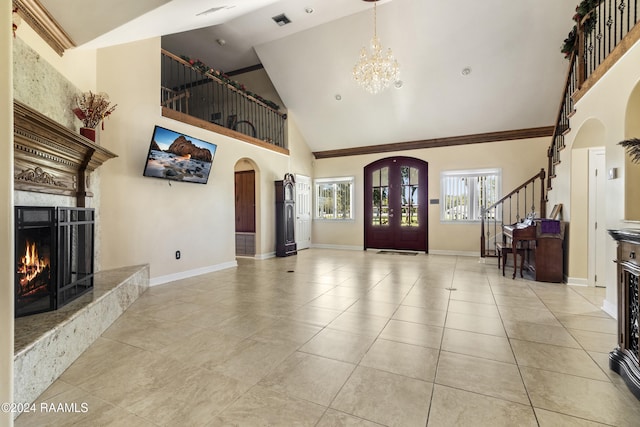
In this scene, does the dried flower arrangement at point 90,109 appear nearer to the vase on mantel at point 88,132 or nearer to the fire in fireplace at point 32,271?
the vase on mantel at point 88,132

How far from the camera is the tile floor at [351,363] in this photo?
1.56 meters

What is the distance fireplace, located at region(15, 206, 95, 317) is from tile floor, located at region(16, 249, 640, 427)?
538 mm

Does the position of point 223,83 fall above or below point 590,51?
above

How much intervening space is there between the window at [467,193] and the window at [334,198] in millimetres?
2565

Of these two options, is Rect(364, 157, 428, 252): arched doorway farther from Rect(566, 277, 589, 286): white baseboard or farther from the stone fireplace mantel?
the stone fireplace mantel

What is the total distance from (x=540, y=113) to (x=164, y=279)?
26.4 ft

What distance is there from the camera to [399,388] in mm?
1778

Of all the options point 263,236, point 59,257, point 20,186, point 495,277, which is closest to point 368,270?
point 495,277

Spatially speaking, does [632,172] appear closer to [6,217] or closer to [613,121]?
[613,121]

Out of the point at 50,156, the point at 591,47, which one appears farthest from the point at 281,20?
the point at 591,47

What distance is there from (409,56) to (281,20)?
8.64ft

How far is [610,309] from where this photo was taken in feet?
9.91

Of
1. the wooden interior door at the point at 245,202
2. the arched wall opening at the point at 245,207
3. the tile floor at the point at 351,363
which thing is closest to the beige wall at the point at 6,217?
the tile floor at the point at 351,363

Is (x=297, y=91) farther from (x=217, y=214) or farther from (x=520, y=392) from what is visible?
(x=520, y=392)
